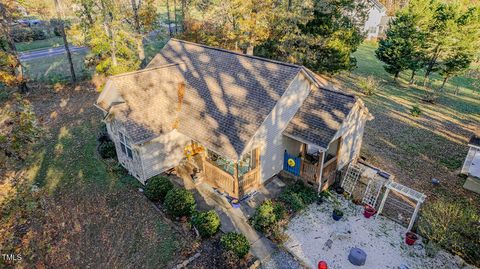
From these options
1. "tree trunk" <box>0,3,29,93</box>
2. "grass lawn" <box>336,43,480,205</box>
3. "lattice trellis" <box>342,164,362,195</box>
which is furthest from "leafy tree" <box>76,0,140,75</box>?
"grass lawn" <box>336,43,480,205</box>

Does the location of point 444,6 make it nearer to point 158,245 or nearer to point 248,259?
point 248,259

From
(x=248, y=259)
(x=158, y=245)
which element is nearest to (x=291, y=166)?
(x=248, y=259)

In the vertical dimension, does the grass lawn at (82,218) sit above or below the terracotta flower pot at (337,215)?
below

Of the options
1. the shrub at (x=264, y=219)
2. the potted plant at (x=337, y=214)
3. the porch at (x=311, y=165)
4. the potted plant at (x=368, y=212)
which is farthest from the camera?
the porch at (x=311, y=165)

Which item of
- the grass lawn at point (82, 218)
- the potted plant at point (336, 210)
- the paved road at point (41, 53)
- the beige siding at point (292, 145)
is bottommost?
the grass lawn at point (82, 218)

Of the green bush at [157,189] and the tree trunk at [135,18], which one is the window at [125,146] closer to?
the green bush at [157,189]

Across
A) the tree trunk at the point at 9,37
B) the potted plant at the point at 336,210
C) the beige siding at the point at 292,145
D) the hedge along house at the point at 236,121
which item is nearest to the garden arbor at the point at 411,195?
the potted plant at the point at 336,210

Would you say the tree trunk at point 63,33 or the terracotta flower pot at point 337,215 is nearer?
the terracotta flower pot at point 337,215

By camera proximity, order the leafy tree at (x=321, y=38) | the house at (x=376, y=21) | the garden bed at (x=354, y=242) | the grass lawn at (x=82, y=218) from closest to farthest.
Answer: the garden bed at (x=354, y=242), the grass lawn at (x=82, y=218), the leafy tree at (x=321, y=38), the house at (x=376, y=21)
